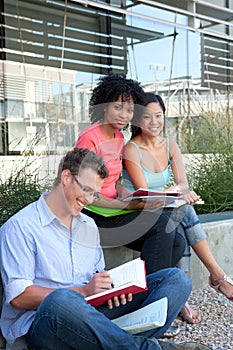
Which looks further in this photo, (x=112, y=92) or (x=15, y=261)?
(x=112, y=92)

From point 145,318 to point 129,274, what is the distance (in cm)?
20

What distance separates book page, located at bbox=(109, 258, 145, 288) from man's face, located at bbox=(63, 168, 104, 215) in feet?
0.88

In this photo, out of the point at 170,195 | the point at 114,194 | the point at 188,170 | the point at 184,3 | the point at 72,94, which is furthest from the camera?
the point at 184,3

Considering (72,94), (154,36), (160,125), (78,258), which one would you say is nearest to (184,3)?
(154,36)

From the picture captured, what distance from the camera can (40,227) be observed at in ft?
6.20

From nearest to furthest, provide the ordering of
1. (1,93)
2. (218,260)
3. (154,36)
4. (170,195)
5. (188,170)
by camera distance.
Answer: (170,195), (218,260), (188,170), (1,93), (154,36)

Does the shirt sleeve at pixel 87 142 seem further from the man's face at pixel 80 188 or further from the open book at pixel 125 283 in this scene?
the open book at pixel 125 283

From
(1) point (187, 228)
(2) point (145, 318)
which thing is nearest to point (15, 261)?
(2) point (145, 318)

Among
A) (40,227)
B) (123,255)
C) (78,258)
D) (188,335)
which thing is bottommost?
(188,335)

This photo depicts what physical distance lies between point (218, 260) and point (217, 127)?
1.65 metres

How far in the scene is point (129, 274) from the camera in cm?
191

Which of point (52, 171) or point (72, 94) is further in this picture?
point (72, 94)

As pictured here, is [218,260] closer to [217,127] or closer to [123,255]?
[123,255]

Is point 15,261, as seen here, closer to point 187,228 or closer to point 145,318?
point 145,318
